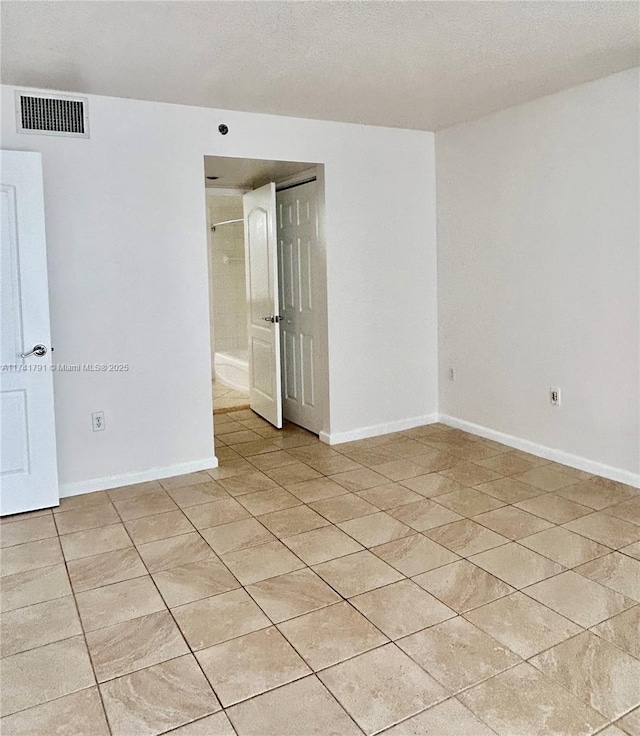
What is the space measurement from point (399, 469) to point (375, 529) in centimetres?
97

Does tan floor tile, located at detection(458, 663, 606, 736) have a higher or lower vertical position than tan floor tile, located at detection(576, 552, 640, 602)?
lower

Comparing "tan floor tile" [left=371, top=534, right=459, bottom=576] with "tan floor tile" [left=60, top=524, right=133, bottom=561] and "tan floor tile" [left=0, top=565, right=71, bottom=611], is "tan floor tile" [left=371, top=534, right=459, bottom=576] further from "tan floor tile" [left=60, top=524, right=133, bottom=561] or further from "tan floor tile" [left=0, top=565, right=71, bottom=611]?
"tan floor tile" [left=0, top=565, right=71, bottom=611]

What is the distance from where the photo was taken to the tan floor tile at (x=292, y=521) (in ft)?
10.5

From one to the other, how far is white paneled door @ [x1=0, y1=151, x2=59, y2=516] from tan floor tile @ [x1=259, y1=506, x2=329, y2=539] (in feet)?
4.17

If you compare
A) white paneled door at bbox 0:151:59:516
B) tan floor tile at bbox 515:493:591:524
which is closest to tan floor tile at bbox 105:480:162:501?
white paneled door at bbox 0:151:59:516

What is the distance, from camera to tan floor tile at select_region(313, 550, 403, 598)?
8.60 feet

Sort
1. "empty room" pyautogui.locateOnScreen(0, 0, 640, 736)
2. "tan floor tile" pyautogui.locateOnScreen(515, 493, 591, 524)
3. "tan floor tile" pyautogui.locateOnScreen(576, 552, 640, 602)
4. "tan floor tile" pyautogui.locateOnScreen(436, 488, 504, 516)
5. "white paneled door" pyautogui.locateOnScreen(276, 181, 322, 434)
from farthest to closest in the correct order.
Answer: "white paneled door" pyautogui.locateOnScreen(276, 181, 322, 434)
"tan floor tile" pyautogui.locateOnScreen(436, 488, 504, 516)
"tan floor tile" pyautogui.locateOnScreen(515, 493, 591, 524)
"tan floor tile" pyautogui.locateOnScreen(576, 552, 640, 602)
"empty room" pyautogui.locateOnScreen(0, 0, 640, 736)

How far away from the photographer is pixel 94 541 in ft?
10.3

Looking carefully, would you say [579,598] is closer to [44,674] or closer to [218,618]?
[218,618]

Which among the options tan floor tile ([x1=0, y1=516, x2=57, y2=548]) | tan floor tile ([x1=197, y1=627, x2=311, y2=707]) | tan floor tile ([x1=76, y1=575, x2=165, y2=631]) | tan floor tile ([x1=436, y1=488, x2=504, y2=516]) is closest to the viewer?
tan floor tile ([x1=197, y1=627, x2=311, y2=707])

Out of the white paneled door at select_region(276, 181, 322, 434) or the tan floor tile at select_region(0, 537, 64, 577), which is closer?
the tan floor tile at select_region(0, 537, 64, 577)

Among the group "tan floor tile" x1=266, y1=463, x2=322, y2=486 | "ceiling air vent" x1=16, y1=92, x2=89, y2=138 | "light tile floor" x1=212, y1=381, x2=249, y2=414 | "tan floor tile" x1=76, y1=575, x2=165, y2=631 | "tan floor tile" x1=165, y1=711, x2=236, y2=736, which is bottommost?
"tan floor tile" x1=165, y1=711, x2=236, y2=736

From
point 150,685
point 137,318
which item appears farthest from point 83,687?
point 137,318

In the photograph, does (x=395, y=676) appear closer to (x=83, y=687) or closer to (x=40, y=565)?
(x=83, y=687)
